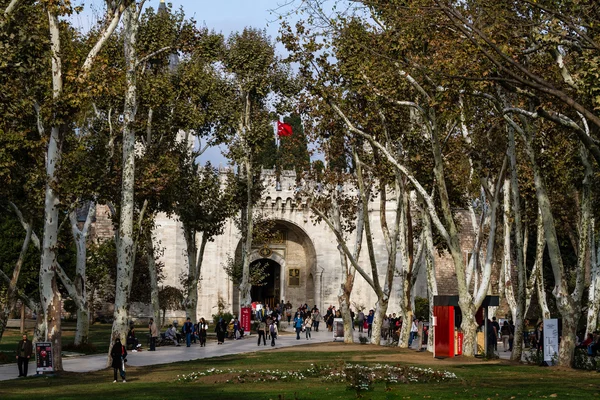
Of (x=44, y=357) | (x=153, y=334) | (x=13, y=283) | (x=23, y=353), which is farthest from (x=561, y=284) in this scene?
(x=13, y=283)

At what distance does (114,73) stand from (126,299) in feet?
21.0

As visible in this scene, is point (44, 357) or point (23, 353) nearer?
point (44, 357)

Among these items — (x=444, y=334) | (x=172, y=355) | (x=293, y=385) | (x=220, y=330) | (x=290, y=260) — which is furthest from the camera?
(x=290, y=260)

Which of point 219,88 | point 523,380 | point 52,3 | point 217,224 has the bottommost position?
point 523,380

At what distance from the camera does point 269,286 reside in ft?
230

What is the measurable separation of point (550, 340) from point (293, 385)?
9.24 meters

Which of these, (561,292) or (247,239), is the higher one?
(247,239)

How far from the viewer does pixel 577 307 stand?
79.9ft

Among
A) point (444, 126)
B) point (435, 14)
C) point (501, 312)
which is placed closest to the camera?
point (435, 14)

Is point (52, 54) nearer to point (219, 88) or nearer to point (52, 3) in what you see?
point (52, 3)

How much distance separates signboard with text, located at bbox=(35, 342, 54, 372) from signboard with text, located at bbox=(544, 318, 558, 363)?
13332mm

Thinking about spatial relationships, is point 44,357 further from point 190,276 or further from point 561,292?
point 190,276

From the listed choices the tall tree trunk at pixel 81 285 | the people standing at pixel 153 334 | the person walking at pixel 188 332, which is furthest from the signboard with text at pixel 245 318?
the tall tree trunk at pixel 81 285

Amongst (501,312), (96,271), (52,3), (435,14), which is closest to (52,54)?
(52,3)
